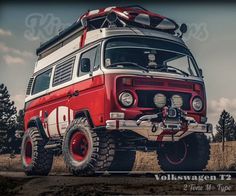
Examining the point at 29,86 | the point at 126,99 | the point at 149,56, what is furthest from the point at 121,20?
the point at 29,86

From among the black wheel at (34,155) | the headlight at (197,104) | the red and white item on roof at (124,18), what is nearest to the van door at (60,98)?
the black wheel at (34,155)

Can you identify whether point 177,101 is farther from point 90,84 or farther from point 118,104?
point 90,84

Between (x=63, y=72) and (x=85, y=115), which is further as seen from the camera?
(x=63, y=72)

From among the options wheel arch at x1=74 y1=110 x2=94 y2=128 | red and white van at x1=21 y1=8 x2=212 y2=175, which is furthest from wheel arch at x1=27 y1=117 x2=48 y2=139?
wheel arch at x1=74 y1=110 x2=94 y2=128

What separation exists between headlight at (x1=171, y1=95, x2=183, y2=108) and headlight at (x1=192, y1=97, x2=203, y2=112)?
303 millimetres

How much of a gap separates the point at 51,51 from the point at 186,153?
3.85m

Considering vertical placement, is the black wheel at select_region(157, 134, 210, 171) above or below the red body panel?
below

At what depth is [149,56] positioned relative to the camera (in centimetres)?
886

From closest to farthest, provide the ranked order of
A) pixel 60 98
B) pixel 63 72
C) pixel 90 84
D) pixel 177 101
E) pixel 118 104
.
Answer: pixel 118 104 < pixel 90 84 < pixel 177 101 < pixel 60 98 < pixel 63 72

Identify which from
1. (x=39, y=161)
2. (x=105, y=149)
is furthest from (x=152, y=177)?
(x=39, y=161)

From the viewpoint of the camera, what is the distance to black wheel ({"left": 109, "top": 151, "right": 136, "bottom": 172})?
8289 mm

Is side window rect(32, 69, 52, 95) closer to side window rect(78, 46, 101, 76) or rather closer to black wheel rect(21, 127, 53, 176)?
black wheel rect(21, 127, 53, 176)

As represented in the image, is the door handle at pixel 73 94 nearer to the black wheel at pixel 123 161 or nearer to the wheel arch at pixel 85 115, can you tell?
the wheel arch at pixel 85 115

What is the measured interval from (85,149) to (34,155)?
5.32ft
